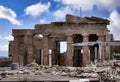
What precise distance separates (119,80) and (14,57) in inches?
1119

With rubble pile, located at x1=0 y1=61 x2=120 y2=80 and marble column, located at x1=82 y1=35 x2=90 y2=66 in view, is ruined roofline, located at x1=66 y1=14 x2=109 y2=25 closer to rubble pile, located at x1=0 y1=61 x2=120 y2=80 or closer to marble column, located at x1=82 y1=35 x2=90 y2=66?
marble column, located at x1=82 y1=35 x2=90 y2=66

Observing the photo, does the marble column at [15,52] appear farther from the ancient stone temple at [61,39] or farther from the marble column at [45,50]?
the marble column at [45,50]

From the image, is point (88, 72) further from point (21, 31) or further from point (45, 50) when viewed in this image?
point (21, 31)

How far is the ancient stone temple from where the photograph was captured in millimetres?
45125

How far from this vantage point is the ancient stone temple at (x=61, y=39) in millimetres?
45125

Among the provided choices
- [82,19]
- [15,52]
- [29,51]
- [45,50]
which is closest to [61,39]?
[45,50]

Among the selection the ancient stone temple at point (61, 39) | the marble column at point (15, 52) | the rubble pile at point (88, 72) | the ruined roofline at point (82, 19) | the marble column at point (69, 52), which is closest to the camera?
the rubble pile at point (88, 72)

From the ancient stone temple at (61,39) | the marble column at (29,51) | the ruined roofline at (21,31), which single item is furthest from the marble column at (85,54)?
the ruined roofline at (21,31)

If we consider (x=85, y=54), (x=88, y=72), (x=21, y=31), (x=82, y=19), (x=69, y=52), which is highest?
(x=82, y=19)

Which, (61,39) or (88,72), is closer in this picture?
(88,72)

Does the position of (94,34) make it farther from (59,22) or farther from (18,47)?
(18,47)

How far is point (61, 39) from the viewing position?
4884cm

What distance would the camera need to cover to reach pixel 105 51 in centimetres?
4475

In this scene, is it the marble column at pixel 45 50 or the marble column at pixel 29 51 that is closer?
the marble column at pixel 45 50
